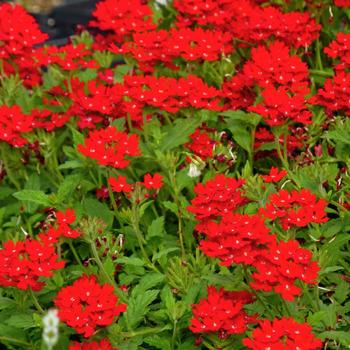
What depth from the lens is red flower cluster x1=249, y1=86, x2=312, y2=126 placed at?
3012 mm

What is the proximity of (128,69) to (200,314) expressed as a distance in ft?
5.30

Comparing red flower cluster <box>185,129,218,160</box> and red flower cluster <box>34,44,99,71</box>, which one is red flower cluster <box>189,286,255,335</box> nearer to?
red flower cluster <box>185,129,218,160</box>

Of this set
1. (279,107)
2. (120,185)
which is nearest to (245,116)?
(279,107)

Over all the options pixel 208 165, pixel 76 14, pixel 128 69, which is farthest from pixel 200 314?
pixel 76 14

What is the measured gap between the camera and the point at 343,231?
2.93m

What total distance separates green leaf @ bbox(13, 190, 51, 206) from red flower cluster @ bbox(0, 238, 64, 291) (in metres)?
0.44

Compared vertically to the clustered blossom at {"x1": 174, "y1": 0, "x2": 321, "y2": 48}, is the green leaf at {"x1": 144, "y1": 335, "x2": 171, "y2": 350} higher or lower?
lower

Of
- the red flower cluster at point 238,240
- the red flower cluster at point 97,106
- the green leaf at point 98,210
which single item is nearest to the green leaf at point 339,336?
the red flower cluster at point 238,240

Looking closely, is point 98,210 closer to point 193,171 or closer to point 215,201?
point 193,171

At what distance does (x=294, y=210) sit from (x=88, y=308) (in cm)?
66

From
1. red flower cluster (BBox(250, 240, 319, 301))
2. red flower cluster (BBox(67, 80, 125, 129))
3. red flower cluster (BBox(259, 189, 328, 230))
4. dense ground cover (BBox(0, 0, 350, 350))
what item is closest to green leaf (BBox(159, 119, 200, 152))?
dense ground cover (BBox(0, 0, 350, 350))

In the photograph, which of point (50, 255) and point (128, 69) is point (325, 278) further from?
point (128, 69)

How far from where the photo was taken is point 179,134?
10.8 ft

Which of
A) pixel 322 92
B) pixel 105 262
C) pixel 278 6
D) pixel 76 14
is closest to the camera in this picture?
pixel 105 262
